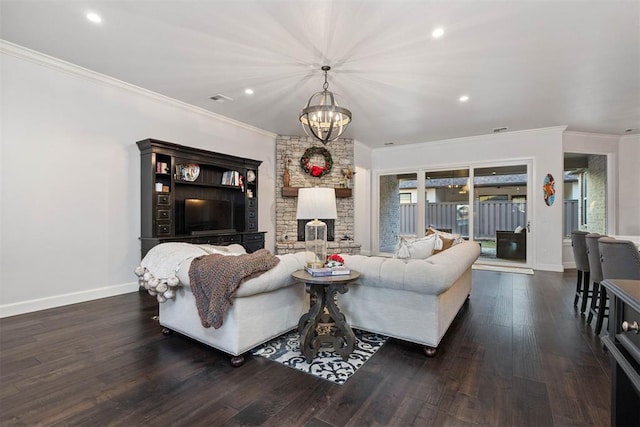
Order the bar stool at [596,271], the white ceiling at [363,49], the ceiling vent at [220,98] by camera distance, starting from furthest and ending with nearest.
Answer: the ceiling vent at [220,98], the bar stool at [596,271], the white ceiling at [363,49]

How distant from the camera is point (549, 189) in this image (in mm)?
6277

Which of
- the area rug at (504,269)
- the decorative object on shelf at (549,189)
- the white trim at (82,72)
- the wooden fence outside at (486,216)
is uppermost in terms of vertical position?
the white trim at (82,72)

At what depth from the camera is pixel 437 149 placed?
752 centimetres

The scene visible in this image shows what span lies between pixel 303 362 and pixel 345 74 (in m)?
3.33

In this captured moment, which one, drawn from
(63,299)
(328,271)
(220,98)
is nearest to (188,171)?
(220,98)

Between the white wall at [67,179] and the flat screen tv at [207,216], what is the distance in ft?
2.44

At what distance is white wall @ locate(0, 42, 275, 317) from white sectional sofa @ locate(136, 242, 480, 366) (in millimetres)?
1861

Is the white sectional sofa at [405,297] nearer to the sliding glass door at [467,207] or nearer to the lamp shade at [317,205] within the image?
the lamp shade at [317,205]

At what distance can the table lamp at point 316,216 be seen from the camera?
2.70m

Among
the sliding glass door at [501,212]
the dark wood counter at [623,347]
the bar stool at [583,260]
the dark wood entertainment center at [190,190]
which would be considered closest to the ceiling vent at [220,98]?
the dark wood entertainment center at [190,190]

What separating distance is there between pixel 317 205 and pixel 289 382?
4.59ft

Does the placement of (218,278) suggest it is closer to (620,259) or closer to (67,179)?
(67,179)

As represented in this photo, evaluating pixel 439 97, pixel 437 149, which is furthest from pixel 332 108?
pixel 437 149

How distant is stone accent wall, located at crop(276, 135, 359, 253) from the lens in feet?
22.7
